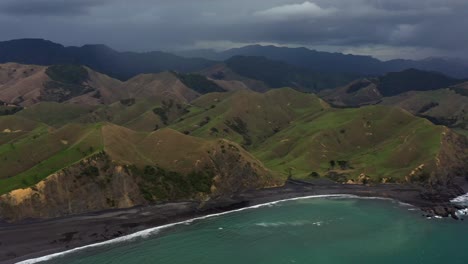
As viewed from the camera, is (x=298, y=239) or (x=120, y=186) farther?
(x=120, y=186)

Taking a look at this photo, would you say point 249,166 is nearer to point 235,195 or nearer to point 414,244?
point 235,195

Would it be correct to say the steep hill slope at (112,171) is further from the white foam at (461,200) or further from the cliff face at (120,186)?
the white foam at (461,200)

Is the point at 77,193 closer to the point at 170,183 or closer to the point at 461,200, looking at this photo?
the point at 170,183

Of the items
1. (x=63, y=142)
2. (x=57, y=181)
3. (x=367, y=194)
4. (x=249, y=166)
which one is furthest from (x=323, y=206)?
(x=63, y=142)

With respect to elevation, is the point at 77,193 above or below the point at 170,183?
above

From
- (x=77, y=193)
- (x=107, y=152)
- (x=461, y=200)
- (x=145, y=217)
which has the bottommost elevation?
(x=461, y=200)

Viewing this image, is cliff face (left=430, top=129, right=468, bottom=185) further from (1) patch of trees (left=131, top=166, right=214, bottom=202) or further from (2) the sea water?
(1) patch of trees (left=131, top=166, right=214, bottom=202)

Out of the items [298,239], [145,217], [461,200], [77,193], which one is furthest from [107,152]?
[461,200]

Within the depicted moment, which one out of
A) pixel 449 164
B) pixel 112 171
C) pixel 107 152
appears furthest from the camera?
pixel 449 164

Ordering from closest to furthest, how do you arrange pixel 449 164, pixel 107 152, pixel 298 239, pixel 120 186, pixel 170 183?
pixel 298 239, pixel 120 186, pixel 107 152, pixel 170 183, pixel 449 164
